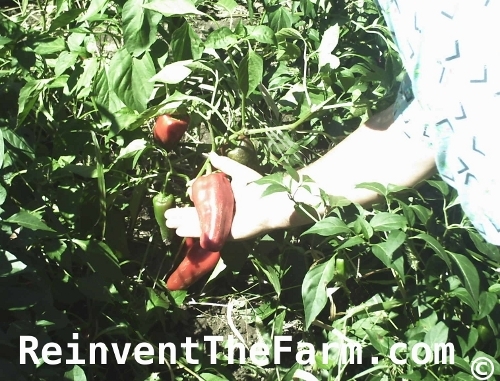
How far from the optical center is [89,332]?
1392mm

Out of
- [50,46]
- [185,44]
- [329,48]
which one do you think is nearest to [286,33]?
[329,48]

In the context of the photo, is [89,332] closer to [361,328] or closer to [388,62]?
[361,328]

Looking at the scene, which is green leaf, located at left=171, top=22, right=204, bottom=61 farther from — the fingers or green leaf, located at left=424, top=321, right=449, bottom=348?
green leaf, located at left=424, top=321, right=449, bottom=348

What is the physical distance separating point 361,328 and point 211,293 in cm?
36

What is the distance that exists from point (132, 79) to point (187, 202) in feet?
1.05

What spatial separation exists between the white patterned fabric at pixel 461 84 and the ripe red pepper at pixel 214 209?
417 mm

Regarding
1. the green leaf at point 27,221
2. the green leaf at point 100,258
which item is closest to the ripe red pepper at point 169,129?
the green leaf at point 100,258

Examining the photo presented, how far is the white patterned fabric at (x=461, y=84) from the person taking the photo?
0.84m

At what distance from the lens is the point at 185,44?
1291mm

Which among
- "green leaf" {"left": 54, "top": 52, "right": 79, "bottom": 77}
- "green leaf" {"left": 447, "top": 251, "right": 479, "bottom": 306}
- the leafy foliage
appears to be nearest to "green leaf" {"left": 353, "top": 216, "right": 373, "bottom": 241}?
the leafy foliage

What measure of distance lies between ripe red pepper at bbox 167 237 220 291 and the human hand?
0.13ft

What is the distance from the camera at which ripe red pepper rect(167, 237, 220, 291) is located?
1.42 meters

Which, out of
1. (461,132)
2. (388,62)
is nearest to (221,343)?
(388,62)

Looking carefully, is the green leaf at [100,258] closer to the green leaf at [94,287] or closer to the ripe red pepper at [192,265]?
the green leaf at [94,287]
